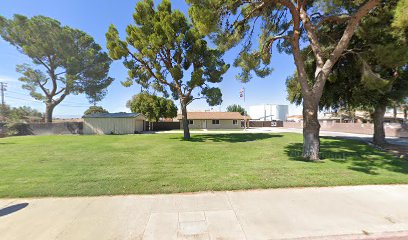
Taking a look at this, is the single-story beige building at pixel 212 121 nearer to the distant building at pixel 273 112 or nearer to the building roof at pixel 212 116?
the building roof at pixel 212 116

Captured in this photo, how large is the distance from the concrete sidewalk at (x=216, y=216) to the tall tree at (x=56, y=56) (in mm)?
31503

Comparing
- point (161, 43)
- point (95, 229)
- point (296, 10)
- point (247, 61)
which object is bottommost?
point (95, 229)

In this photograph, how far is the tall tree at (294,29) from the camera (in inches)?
330

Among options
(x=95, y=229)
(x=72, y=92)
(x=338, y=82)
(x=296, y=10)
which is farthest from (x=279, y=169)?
(x=72, y=92)

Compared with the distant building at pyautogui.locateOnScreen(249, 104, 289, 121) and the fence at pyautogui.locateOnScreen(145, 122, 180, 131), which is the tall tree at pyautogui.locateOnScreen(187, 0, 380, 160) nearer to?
the fence at pyautogui.locateOnScreen(145, 122, 180, 131)

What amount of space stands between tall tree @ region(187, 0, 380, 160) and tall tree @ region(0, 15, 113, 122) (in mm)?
27694

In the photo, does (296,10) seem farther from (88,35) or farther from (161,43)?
(88,35)

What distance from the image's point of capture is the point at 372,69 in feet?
34.2

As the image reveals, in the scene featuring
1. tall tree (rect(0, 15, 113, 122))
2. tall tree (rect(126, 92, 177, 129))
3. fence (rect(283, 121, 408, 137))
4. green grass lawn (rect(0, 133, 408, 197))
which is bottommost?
green grass lawn (rect(0, 133, 408, 197))

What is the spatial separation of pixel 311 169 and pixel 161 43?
13.0 m

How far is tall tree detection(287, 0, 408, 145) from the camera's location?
7.94 metres

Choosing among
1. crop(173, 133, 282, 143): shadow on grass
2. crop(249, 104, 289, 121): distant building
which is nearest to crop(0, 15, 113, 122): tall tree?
crop(173, 133, 282, 143): shadow on grass

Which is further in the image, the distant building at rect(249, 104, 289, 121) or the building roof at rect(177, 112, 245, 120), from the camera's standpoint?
the distant building at rect(249, 104, 289, 121)

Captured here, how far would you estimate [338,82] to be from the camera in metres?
11.9
